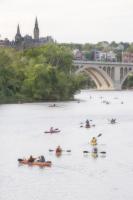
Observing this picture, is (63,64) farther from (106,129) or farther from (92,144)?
(92,144)

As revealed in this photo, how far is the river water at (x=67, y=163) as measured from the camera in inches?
1513

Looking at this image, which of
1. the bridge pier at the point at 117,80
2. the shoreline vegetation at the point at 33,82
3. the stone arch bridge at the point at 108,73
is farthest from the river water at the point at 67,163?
the bridge pier at the point at 117,80

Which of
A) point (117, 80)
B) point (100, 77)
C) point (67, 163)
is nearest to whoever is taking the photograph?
point (67, 163)

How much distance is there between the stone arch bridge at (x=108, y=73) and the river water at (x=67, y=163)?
99.6 metres

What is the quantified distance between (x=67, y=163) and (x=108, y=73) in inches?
5455

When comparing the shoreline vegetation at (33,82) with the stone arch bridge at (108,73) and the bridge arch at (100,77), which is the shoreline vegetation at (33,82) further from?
the stone arch bridge at (108,73)

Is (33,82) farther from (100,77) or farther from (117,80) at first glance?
(117,80)

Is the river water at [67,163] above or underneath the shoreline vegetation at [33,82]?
underneath

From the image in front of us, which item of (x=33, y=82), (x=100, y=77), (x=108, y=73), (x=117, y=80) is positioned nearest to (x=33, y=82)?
(x=33, y=82)

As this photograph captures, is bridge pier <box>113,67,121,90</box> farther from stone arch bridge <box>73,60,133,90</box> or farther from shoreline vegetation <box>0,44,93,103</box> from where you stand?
shoreline vegetation <box>0,44,93,103</box>

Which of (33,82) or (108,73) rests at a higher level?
(33,82)

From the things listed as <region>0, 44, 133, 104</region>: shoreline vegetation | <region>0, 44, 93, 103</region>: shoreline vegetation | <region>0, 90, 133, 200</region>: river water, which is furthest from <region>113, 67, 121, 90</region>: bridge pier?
<region>0, 90, 133, 200</region>: river water

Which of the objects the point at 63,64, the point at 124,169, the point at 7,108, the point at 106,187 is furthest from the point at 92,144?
the point at 63,64

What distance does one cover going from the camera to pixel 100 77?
608 ft
